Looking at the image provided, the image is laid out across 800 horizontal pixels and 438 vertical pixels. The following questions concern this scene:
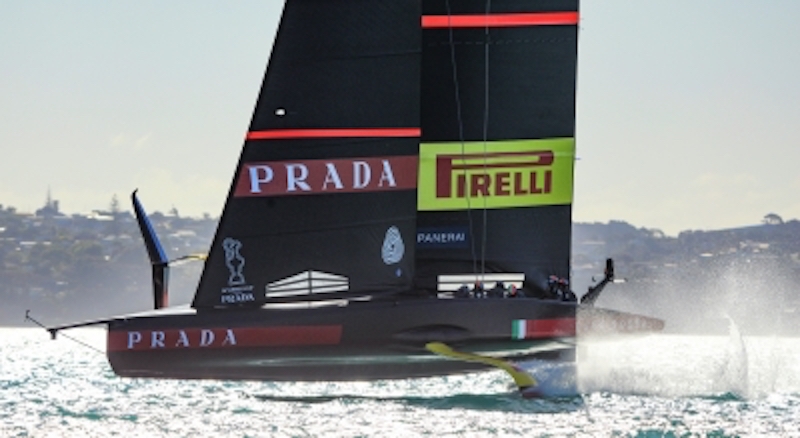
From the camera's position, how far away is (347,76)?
68.2 feet

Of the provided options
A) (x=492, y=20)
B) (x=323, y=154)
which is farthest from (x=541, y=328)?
(x=492, y=20)

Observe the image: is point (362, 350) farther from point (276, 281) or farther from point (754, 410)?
point (754, 410)

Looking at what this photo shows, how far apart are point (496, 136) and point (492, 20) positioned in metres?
1.32

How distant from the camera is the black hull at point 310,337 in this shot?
67.7 feet

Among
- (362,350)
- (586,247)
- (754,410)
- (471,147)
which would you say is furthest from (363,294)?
(586,247)

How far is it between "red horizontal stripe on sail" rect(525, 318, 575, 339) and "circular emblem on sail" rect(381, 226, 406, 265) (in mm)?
1604

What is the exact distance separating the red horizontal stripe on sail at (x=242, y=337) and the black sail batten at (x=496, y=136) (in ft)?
5.75

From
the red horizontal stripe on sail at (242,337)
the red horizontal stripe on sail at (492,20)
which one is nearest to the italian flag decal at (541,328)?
the red horizontal stripe on sail at (242,337)

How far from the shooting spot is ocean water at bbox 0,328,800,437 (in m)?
18.8

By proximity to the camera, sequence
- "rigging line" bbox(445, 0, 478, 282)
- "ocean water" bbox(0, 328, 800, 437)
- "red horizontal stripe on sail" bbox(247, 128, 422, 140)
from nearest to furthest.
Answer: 1. "ocean water" bbox(0, 328, 800, 437)
2. "red horizontal stripe on sail" bbox(247, 128, 422, 140)
3. "rigging line" bbox(445, 0, 478, 282)

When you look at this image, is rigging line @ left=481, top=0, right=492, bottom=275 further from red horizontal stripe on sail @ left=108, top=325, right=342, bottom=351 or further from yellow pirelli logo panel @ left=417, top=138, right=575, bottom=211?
red horizontal stripe on sail @ left=108, top=325, right=342, bottom=351

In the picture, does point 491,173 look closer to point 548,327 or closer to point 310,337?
point 548,327

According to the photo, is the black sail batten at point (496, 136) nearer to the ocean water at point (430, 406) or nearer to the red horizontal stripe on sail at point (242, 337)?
the ocean water at point (430, 406)

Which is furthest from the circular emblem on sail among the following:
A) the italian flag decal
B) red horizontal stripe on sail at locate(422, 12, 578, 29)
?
red horizontal stripe on sail at locate(422, 12, 578, 29)
